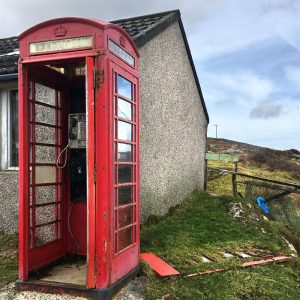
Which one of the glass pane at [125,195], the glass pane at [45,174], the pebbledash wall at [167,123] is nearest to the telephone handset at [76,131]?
the glass pane at [45,174]

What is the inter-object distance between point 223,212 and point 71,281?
17.6ft

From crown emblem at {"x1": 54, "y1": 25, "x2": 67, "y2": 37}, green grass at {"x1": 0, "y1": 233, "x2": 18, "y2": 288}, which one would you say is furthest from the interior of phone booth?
crown emblem at {"x1": 54, "y1": 25, "x2": 67, "y2": 37}

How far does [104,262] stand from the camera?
457 cm

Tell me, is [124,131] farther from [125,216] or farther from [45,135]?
[45,135]

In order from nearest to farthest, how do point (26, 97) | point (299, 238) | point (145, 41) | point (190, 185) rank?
point (26, 97) < point (145, 41) < point (299, 238) < point (190, 185)

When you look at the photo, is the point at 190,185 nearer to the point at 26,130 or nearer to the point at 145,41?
the point at 145,41

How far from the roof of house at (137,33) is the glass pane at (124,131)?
8.81 ft

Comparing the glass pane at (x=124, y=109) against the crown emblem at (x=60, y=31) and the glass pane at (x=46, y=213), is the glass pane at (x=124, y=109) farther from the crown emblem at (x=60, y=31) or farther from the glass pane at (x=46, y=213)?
the glass pane at (x=46, y=213)

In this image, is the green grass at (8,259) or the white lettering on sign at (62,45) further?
the green grass at (8,259)

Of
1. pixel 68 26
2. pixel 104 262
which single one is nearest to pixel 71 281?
pixel 104 262

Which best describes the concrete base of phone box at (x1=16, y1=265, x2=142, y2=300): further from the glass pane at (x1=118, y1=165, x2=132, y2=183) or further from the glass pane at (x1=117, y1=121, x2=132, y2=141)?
the glass pane at (x1=117, y1=121, x2=132, y2=141)

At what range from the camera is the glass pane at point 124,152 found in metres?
5.01

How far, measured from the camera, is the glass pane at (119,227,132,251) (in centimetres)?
500

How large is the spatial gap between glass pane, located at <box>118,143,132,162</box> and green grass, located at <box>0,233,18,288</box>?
2.17 m
